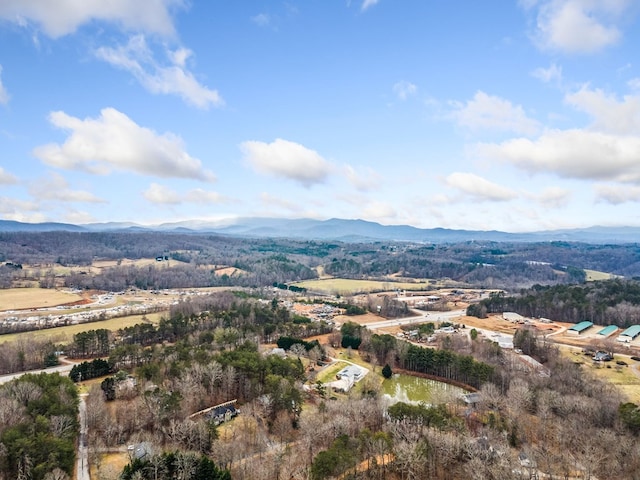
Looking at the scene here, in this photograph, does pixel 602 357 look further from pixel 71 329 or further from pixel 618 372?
pixel 71 329

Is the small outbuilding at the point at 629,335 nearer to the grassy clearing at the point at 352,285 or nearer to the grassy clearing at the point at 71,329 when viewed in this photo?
the grassy clearing at the point at 352,285

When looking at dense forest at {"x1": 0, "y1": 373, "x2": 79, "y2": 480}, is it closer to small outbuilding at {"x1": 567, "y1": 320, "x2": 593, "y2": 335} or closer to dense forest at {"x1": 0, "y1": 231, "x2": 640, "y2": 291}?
small outbuilding at {"x1": 567, "y1": 320, "x2": 593, "y2": 335}

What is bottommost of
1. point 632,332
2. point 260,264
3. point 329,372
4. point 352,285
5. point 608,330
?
point 352,285

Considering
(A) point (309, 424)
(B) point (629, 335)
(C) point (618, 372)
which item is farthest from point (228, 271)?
A: (A) point (309, 424)

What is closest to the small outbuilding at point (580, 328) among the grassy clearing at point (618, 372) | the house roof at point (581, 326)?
the house roof at point (581, 326)

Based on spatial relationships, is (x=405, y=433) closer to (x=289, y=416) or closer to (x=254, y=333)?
(x=289, y=416)

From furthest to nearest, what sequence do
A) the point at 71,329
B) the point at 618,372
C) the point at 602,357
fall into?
1. the point at 71,329
2. the point at 602,357
3. the point at 618,372
